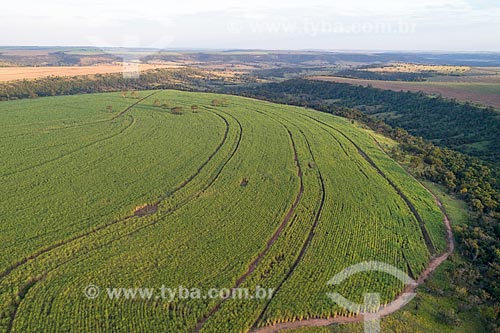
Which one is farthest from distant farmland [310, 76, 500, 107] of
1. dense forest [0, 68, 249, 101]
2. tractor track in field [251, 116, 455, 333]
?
dense forest [0, 68, 249, 101]

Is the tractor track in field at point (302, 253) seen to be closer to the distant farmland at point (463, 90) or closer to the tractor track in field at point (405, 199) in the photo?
the tractor track in field at point (405, 199)

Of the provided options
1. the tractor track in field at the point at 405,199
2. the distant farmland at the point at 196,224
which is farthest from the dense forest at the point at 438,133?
the distant farmland at the point at 196,224

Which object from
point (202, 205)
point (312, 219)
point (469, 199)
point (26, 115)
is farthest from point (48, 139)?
point (469, 199)

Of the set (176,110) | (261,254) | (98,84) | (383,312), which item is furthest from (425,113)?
(98,84)

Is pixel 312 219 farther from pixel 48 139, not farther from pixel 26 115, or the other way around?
pixel 26 115

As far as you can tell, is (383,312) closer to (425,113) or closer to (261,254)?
(261,254)

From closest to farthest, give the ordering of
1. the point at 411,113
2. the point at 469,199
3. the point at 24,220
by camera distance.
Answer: the point at 24,220 < the point at 469,199 < the point at 411,113
